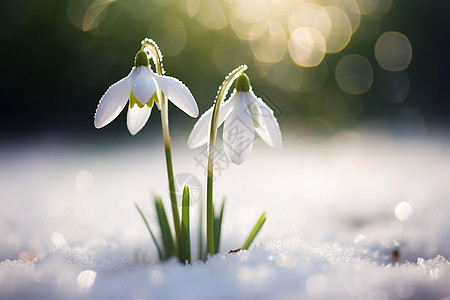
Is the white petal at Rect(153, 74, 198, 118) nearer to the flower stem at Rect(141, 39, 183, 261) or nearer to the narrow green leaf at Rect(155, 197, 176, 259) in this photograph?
the flower stem at Rect(141, 39, 183, 261)

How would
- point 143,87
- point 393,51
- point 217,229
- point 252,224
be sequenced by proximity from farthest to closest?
point 393,51
point 252,224
point 217,229
point 143,87

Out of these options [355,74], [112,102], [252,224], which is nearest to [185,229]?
[112,102]

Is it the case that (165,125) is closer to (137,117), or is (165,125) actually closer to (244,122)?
(137,117)

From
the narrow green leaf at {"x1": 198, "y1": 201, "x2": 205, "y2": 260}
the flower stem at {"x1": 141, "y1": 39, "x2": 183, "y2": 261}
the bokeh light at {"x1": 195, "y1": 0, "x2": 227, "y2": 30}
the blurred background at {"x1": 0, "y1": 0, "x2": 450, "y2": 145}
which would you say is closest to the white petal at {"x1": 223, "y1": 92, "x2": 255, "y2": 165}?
the flower stem at {"x1": 141, "y1": 39, "x2": 183, "y2": 261}

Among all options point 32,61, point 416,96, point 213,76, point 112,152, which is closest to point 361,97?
point 416,96

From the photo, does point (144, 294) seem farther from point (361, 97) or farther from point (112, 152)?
point (361, 97)

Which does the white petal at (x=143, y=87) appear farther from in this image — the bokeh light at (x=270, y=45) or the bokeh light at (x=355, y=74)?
the bokeh light at (x=355, y=74)
